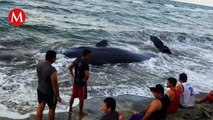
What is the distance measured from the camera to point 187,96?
9.77 m

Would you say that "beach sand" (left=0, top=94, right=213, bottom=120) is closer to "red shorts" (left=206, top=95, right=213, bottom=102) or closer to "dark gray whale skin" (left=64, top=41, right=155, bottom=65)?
"red shorts" (left=206, top=95, right=213, bottom=102)

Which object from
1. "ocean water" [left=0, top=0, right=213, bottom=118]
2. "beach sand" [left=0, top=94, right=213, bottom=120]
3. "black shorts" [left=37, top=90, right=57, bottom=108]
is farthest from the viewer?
"ocean water" [left=0, top=0, right=213, bottom=118]

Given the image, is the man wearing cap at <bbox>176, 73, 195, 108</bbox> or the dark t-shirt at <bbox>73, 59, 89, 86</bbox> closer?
the dark t-shirt at <bbox>73, 59, 89, 86</bbox>

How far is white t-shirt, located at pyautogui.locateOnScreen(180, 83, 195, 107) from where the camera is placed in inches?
382

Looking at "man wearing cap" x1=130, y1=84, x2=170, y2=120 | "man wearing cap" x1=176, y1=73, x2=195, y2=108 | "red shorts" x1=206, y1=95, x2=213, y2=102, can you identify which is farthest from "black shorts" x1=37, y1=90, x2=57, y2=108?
"red shorts" x1=206, y1=95, x2=213, y2=102

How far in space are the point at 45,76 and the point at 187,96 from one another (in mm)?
4476

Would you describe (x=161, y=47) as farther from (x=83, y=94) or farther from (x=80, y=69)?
(x=80, y=69)

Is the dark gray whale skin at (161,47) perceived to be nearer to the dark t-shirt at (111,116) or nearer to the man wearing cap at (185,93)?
the man wearing cap at (185,93)

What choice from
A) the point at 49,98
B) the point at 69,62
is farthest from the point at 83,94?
the point at 69,62

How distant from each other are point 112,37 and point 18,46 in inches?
362

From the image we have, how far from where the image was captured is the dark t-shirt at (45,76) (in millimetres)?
7266

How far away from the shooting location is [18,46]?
17031 millimetres

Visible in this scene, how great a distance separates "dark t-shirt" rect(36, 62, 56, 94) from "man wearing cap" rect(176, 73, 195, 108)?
3907 millimetres

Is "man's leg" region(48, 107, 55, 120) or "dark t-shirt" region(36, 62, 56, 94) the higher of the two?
"dark t-shirt" region(36, 62, 56, 94)
